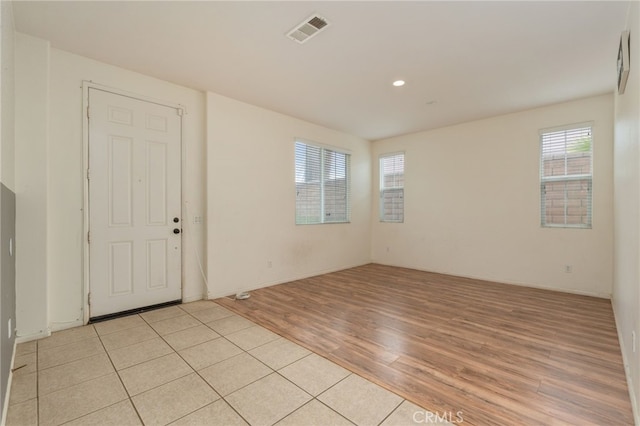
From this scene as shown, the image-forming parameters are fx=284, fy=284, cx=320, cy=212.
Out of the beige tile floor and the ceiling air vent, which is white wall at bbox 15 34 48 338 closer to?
the beige tile floor

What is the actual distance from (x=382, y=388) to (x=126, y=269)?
3150 millimetres

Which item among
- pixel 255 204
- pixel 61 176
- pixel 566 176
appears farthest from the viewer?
pixel 255 204

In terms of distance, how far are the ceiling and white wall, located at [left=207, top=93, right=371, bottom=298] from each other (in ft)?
1.77

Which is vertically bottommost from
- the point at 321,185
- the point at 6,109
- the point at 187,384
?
the point at 187,384

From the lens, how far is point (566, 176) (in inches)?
172

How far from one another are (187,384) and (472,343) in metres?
2.45

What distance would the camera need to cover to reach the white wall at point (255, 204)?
410 cm

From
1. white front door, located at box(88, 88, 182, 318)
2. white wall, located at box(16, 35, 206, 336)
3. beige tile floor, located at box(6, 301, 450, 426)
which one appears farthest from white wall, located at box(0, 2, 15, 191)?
beige tile floor, located at box(6, 301, 450, 426)

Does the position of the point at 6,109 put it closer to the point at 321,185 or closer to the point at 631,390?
the point at 321,185

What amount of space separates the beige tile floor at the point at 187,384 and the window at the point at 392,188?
435 cm

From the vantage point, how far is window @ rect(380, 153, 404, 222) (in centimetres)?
634

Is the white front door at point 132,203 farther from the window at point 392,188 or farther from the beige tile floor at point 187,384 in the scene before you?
the window at point 392,188

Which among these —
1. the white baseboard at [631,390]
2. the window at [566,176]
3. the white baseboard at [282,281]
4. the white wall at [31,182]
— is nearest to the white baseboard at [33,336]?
the white wall at [31,182]

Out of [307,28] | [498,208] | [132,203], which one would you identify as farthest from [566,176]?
[132,203]
